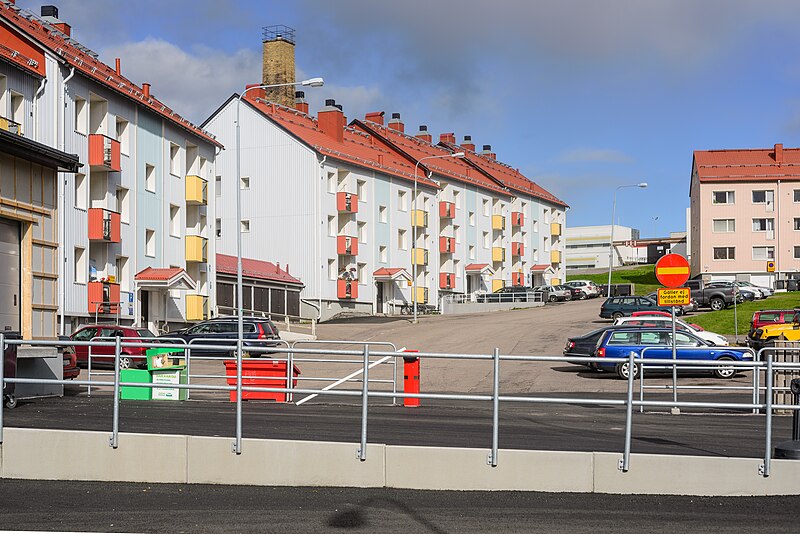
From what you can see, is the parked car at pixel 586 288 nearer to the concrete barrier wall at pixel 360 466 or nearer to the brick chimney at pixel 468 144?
the brick chimney at pixel 468 144

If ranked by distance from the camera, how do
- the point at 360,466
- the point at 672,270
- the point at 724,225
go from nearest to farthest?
1. the point at 360,466
2. the point at 672,270
3. the point at 724,225

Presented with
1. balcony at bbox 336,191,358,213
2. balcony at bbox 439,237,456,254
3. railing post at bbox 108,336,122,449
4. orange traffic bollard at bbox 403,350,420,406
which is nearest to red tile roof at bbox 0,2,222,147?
balcony at bbox 336,191,358,213

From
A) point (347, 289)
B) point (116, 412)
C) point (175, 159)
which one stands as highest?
point (175, 159)

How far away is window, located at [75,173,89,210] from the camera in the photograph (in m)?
41.4

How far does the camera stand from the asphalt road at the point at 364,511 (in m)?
9.45

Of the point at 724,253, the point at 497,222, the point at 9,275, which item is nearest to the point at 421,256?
the point at 497,222

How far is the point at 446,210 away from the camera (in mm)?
75562

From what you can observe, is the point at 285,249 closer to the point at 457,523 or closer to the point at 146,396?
the point at 146,396

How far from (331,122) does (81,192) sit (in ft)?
Result: 91.3

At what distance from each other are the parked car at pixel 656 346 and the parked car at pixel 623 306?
900 inches

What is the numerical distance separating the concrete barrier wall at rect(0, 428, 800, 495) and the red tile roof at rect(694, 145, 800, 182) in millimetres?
78852

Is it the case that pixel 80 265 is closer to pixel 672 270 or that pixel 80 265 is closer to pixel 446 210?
pixel 672 270

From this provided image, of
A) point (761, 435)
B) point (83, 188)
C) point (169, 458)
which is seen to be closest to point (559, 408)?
point (761, 435)

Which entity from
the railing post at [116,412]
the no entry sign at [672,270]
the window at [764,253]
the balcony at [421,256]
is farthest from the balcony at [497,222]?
the railing post at [116,412]
